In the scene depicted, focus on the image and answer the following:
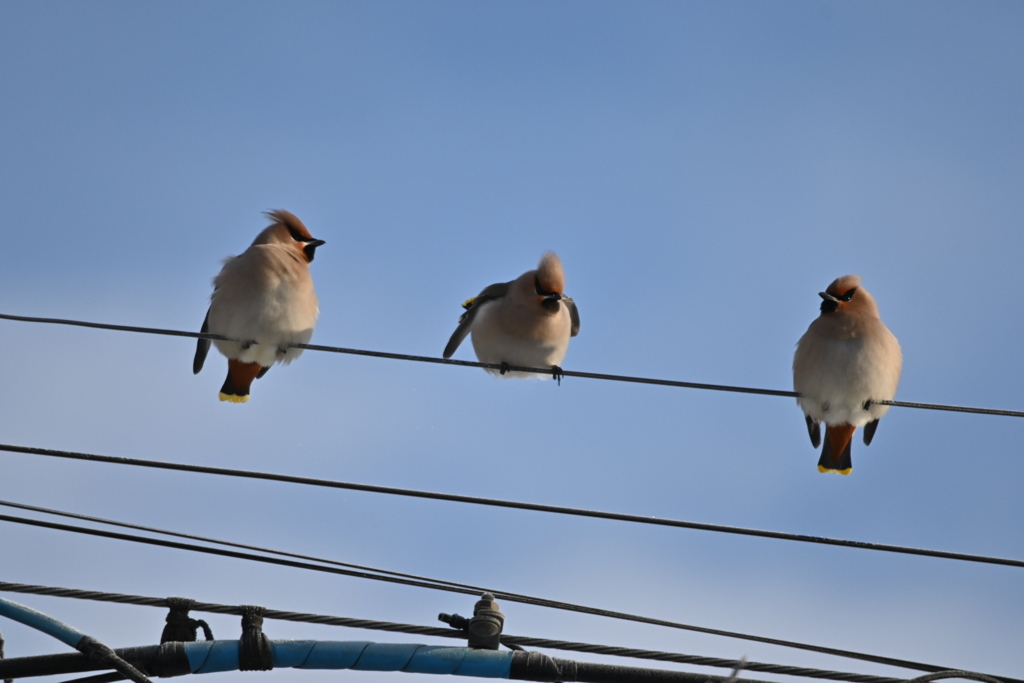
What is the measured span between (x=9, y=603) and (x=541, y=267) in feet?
12.7

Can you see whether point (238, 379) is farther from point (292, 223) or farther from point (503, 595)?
point (503, 595)

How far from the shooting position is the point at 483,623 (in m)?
3.70

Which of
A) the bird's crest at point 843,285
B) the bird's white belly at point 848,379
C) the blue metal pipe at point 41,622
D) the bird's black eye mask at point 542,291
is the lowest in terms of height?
the blue metal pipe at point 41,622

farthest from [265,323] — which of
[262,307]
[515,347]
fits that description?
[515,347]

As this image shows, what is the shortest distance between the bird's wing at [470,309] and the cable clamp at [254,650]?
12.4ft

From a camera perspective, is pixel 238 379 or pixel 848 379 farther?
pixel 238 379

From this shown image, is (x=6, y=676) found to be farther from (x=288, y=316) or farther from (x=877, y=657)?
(x=288, y=316)

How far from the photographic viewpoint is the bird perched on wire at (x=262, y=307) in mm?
6336

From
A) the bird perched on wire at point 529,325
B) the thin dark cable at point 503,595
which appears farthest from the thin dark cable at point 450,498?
the bird perched on wire at point 529,325

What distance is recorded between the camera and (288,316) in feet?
20.9

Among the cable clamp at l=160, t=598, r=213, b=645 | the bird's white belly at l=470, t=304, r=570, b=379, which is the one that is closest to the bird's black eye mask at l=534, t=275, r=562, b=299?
A: the bird's white belly at l=470, t=304, r=570, b=379

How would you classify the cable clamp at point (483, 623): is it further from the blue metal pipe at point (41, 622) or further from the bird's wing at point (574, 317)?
the bird's wing at point (574, 317)

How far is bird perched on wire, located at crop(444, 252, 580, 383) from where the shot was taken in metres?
6.67

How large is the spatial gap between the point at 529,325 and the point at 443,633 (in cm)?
309
